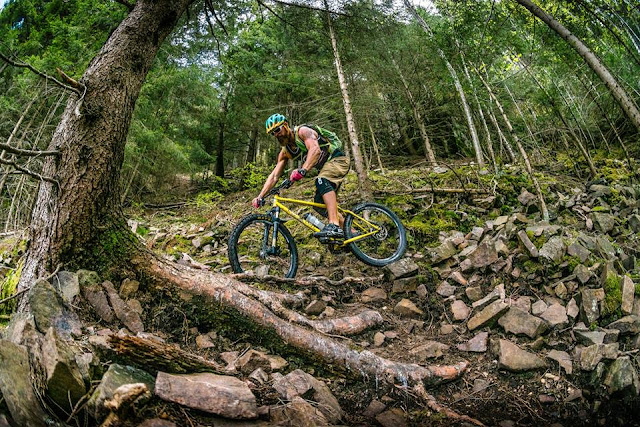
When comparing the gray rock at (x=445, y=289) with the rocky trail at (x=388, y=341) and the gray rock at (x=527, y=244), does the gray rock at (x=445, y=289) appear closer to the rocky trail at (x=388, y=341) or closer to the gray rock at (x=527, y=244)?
the rocky trail at (x=388, y=341)

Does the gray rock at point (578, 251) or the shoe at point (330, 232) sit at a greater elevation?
the shoe at point (330, 232)

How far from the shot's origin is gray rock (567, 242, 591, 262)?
4039 millimetres

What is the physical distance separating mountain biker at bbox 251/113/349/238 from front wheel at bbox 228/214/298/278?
0.33m

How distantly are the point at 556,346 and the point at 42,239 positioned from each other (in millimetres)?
4781

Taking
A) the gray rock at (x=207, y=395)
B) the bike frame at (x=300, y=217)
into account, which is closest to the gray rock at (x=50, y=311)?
the gray rock at (x=207, y=395)

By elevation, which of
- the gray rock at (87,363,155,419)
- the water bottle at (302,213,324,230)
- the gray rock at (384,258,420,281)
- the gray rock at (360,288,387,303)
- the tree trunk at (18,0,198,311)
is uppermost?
the tree trunk at (18,0,198,311)

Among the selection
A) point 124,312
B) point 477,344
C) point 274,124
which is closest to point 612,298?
point 477,344

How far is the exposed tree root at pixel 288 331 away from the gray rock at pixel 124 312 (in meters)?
0.34

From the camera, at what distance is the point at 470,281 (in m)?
4.36

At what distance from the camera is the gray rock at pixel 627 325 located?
10.1 ft

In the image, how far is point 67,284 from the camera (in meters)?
2.92

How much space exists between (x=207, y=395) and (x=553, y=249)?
13.8 feet

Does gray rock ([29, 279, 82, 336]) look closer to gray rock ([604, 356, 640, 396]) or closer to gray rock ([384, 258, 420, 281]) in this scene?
gray rock ([384, 258, 420, 281])

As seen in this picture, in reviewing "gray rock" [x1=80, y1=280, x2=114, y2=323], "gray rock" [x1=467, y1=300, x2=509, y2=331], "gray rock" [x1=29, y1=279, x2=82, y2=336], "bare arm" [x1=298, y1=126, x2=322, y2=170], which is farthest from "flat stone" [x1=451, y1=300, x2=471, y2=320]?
"gray rock" [x1=29, y1=279, x2=82, y2=336]
